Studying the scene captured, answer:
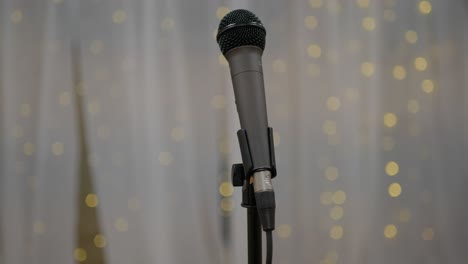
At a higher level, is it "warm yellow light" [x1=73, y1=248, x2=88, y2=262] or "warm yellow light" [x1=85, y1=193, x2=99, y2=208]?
"warm yellow light" [x1=85, y1=193, x2=99, y2=208]

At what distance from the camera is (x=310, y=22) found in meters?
1.32

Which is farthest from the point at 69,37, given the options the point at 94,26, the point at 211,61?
the point at 211,61

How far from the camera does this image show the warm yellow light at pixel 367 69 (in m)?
1.35

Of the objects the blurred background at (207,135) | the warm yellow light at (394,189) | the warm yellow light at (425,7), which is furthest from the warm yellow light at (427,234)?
the warm yellow light at (425,7)

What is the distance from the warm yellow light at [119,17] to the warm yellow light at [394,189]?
1073 mm

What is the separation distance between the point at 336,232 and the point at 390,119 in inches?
17.2

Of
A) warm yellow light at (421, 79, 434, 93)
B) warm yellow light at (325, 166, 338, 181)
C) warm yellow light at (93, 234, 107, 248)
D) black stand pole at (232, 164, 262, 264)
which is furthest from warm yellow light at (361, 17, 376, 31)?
warm yellow light at (93, 234, 107, 248)

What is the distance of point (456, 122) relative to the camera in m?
1.40

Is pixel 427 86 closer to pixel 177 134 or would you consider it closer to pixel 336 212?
pixel 336 212

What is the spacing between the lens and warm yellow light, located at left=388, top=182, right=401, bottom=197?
1.33 m

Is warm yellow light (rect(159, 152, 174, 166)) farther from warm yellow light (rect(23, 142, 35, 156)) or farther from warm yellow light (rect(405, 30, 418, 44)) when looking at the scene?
warm yellow light (rect(405, 30, 418, 44))

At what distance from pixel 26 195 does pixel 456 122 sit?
59.1 inches

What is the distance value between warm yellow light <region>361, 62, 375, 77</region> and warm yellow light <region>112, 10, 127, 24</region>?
2.74ft

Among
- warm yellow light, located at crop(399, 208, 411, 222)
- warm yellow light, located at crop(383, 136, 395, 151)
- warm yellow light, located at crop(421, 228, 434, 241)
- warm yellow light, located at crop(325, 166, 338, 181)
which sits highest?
warm yellow light, located at crop(383, 136, 395, 151)
